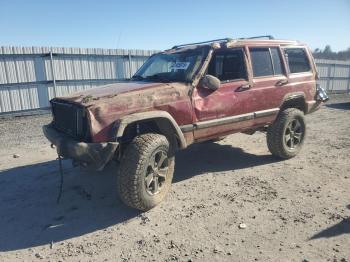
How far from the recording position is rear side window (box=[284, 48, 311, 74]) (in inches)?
239

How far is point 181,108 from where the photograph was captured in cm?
445

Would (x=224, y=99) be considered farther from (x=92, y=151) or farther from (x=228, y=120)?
(x=92, y=151)

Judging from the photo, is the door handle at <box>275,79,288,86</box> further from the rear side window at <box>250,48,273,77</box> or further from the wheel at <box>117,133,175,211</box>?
the wheel at <box>117,133,175,211</box>

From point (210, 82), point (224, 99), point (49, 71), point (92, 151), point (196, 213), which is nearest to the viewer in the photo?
point (92, 151)

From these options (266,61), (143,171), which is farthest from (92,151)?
(266,61)

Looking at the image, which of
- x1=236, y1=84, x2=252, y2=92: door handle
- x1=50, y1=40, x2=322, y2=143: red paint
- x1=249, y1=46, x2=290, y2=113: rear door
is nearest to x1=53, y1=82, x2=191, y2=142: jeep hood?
x1=50, y1=40, x2=322, y2=143: red paint

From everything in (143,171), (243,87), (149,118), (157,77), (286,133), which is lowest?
(286,133)

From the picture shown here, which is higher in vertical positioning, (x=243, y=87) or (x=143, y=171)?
(x=243, y=87)

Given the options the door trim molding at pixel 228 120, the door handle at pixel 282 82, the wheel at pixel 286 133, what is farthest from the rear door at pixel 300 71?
the door trim molding at pixel 228 120

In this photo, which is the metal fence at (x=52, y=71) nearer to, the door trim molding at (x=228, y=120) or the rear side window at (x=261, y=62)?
the rear side window at (x=261, y=62)

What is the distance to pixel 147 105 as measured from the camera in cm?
410

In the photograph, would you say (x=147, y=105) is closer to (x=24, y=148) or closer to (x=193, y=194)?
(x=193, y=194)

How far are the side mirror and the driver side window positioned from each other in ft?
1.04

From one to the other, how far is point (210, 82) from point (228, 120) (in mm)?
784
